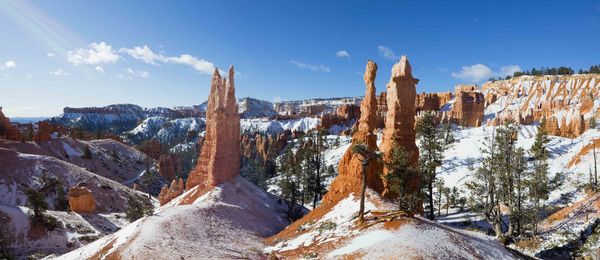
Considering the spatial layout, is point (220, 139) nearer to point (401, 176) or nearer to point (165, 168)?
point (401, 176)

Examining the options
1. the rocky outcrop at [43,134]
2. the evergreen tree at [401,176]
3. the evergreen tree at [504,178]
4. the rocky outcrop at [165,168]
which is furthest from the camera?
the rocky outcrop at [165,168]

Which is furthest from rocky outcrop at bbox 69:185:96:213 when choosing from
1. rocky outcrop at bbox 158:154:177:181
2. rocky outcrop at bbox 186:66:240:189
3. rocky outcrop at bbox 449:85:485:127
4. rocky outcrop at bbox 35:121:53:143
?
rocky outcrop at bbox 449:85:485:127

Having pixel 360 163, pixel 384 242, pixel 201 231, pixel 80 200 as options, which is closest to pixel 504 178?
pixel 360 163

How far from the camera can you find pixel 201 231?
30297 millimetres

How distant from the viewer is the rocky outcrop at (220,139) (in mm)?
47969

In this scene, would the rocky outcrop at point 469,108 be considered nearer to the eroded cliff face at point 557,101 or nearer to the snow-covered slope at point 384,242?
the eroded cliff face at point 557,101

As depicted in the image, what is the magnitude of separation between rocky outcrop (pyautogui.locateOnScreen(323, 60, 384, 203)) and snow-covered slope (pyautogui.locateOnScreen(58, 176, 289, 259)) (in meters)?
9.29

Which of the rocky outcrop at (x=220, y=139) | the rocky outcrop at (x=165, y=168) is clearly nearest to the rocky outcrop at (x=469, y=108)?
the rocky outcrop at (x=165, y=168)

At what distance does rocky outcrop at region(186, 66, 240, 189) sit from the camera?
47969mm

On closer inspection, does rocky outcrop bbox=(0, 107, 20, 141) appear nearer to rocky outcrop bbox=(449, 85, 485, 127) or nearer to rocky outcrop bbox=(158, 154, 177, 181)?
rocky outcrop bbox=(158, 154, 177, 181)

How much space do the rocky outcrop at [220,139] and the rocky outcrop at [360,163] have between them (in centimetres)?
1619

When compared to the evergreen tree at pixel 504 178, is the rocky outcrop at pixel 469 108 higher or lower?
higher

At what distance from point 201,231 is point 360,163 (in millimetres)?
17224

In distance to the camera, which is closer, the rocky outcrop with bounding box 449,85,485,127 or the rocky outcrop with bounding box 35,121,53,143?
the rocky outcrop with bounding box 35,121,53,143
